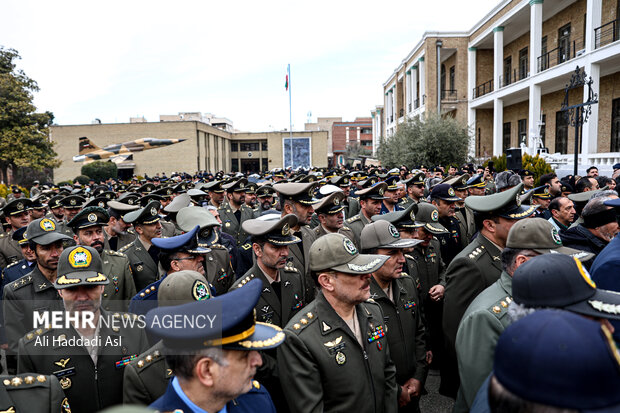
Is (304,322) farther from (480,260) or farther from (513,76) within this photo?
(513,76)

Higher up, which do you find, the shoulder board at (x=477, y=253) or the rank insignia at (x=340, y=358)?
the shoulder board at (x=477, y=253)

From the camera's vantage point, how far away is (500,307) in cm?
274

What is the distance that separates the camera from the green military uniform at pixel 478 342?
8.55 feet

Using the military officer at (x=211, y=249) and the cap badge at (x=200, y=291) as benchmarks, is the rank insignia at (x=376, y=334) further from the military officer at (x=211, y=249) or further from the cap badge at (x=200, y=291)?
the military officer at (x=211, y=249)

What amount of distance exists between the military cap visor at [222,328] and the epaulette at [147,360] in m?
0.75

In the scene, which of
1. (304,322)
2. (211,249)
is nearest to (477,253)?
(304,322)

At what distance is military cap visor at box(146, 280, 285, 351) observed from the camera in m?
1.93

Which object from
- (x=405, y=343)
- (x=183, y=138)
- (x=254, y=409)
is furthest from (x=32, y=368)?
(x=183, y=138)

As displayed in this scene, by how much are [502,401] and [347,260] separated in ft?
6.02

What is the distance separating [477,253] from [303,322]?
1827mm

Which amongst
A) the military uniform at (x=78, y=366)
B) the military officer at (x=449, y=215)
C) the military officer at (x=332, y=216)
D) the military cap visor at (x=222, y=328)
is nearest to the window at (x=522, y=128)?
the military officer at (x=449, y=215)

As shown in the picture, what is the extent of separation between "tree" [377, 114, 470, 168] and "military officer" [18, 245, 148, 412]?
22.9 meters

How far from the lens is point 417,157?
81.6 ft

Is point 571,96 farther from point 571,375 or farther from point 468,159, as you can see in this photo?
point 571,375
